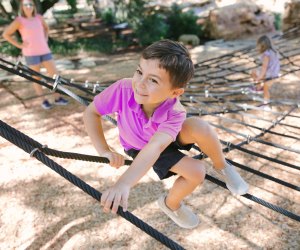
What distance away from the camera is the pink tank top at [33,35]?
3031 mm

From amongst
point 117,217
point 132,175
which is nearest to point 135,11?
point 117,217

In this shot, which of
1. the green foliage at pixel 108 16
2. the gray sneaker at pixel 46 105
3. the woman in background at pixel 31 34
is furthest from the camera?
the green foliage at pixel 108 16

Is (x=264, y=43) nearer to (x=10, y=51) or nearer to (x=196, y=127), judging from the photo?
(x=196, y=127)

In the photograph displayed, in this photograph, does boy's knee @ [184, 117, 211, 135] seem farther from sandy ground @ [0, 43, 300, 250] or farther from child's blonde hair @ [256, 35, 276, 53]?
child's blonde hair @ [256, 35, 276, 53]

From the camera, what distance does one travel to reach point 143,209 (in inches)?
80.0

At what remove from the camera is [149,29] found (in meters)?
6.81

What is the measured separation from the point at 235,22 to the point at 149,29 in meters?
1.92

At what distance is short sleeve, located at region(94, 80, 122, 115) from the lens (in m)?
1.14

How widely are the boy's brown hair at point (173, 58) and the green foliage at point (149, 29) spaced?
5.95 metres

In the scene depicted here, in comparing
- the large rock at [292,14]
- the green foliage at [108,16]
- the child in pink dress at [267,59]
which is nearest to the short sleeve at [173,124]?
the child in pink dress at [267,59]

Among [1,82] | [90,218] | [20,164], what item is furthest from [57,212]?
[1,82]

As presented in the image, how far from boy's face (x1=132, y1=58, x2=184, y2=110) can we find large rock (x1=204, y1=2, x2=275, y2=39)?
264 inches

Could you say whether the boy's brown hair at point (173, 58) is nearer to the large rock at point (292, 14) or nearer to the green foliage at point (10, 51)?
the green foliage at point (10, 51)

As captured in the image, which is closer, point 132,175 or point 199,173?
point 132,175
